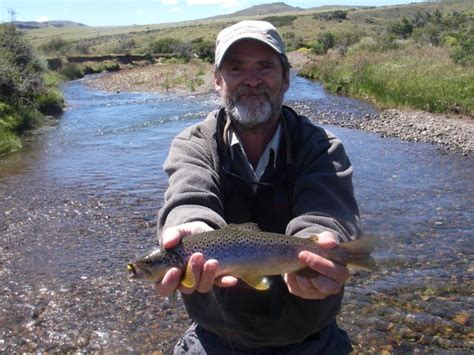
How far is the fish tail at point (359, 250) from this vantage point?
9.81 ft

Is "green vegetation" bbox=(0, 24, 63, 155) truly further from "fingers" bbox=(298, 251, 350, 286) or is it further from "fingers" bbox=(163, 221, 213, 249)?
"fingers" bbox=(298, 251, 350, 286)

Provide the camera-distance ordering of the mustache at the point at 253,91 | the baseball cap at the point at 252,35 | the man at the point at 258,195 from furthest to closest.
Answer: the mustache at the point at 253,91 < the baseball cap at the point at 252,35 < the man at the point at 258,195

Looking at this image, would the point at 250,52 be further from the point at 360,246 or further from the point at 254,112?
the point at 360,246

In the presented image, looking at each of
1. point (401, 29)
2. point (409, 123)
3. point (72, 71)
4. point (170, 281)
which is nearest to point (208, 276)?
point (170, 281)

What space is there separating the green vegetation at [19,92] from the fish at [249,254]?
1729cm

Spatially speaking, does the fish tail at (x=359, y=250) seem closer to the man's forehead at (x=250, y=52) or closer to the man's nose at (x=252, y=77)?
the man's nose at (x=252, y=77)

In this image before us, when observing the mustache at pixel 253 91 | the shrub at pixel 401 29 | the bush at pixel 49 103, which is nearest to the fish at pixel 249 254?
the mustache at pixel 253 91

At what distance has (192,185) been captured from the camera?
3.37 m

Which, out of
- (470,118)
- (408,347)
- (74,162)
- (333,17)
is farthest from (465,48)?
(333,17)

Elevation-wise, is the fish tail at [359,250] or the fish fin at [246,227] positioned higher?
the fish fin at [246,227]

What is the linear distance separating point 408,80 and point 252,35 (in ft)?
77.0

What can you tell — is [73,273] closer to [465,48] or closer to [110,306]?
[110,306]

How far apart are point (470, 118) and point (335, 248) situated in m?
18.9

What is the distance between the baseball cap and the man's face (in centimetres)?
5
